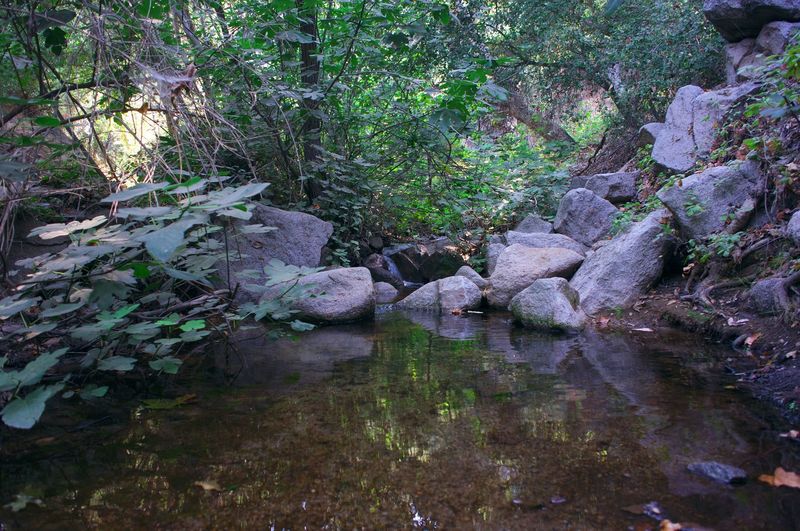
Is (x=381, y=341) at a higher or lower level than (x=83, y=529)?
lower

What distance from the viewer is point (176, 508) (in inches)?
64.9

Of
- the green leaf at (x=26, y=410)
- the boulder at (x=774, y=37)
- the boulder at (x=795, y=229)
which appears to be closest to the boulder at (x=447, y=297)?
the boulder at (x=795, y=229)

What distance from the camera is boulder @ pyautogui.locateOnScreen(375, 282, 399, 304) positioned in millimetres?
6262

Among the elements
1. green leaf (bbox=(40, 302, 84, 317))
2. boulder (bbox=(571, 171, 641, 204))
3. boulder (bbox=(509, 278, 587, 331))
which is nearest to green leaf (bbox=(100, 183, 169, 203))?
green leaf (bbox=(40, 302, 84, 317))

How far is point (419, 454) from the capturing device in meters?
2.03

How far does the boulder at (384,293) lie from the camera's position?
6.26 meters

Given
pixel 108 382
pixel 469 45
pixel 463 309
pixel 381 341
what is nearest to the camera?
pixel 108 382

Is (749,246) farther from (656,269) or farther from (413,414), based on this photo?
(413,414)

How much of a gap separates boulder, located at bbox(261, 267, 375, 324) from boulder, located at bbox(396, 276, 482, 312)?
0.72 metres

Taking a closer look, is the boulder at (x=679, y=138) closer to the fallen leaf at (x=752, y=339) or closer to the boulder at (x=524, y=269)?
the boulder at (x=524, y=269)

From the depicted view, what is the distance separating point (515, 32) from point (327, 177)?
510 centimetres

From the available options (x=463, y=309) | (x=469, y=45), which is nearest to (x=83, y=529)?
(x=463, y=309)

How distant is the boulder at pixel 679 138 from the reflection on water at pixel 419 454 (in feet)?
13.3

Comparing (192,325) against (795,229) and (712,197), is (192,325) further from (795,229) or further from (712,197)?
(712,197)
